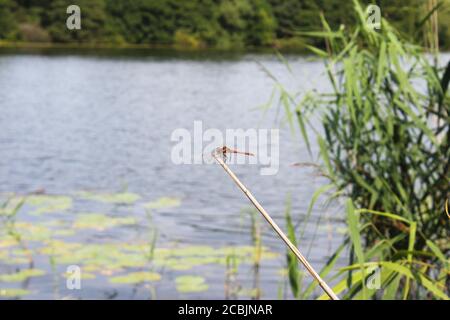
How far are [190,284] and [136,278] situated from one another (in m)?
0.38

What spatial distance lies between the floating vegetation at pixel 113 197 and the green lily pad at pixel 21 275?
267 centimetres

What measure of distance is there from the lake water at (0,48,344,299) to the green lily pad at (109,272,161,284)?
16 millimetres

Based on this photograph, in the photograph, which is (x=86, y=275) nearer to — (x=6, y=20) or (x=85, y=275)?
(x=85, y=275)

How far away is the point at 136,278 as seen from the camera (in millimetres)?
4844

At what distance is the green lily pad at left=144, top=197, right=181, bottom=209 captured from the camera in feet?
24.8

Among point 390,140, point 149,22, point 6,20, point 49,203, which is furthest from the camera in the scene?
point 149,22

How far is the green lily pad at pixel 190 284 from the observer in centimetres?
469

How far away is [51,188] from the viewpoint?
28.2 feet

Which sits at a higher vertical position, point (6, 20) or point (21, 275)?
point (6, 20)

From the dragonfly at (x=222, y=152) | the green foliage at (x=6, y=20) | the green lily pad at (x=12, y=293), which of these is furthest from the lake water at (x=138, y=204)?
the green foliage at (x=6, y=20)

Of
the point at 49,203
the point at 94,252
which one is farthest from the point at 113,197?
the point at 94,252

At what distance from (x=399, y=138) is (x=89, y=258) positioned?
9.48 ft

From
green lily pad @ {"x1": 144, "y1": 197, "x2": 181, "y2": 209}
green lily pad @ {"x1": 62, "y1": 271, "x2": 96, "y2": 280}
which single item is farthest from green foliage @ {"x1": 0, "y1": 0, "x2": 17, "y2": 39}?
green lily pad @ {"x1": 62, "y1": 271, "x2": 96, "y2": 280}

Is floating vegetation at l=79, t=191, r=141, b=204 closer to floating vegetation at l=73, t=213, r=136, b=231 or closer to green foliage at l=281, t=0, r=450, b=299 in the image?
floating vegetation at l=73, t=213, r=136, b=231
